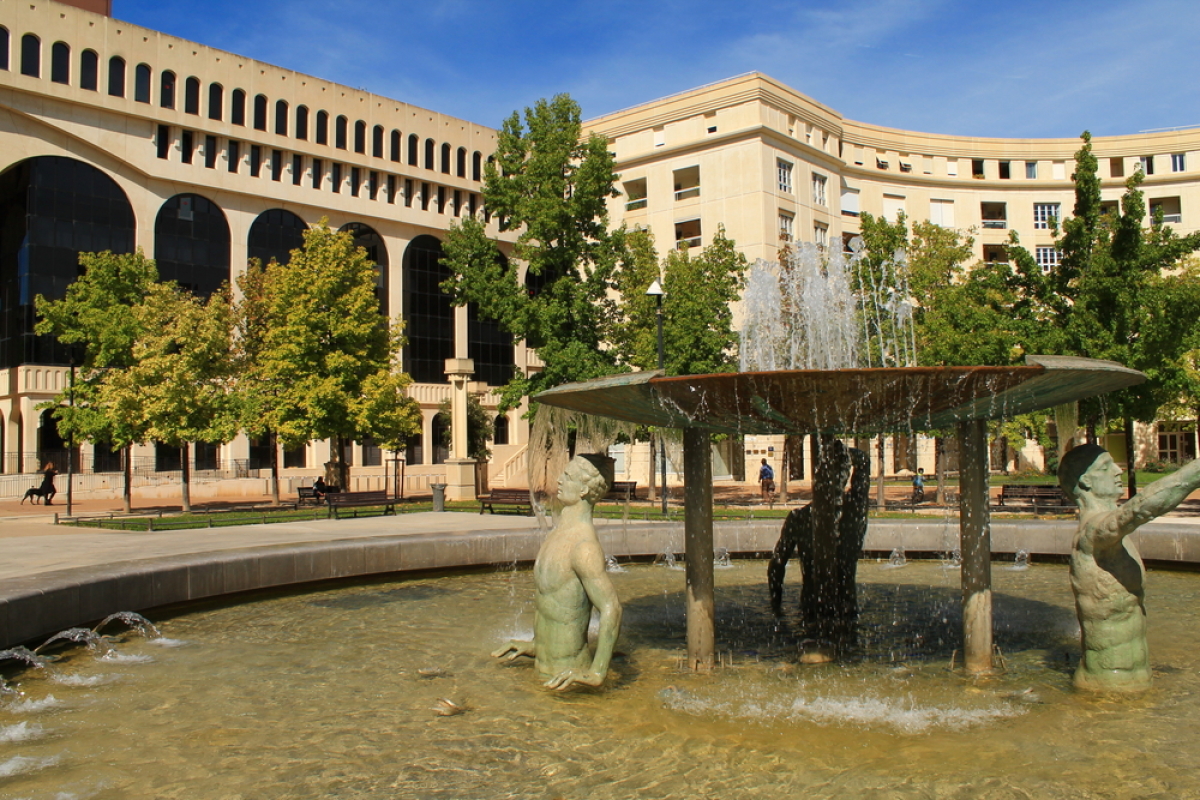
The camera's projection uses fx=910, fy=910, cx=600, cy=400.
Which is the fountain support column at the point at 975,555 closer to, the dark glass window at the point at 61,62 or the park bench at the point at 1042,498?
the park bench at the point at 1042,498

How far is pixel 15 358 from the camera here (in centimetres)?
3975

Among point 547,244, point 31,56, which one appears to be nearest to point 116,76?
point 31,56

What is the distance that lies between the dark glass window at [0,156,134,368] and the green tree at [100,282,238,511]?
1533cm

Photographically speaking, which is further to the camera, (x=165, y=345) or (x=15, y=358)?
(x=15, y=358)

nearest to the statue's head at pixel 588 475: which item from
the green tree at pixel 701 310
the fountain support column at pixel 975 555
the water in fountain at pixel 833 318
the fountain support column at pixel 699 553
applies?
the fountain support column at pixel 699 553

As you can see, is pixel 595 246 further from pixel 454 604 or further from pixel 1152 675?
pixel 1152 675

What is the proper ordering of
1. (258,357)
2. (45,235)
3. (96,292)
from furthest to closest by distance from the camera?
(45,235), (258,357), (96,292)

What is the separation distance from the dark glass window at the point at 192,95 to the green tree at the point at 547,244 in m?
21.0

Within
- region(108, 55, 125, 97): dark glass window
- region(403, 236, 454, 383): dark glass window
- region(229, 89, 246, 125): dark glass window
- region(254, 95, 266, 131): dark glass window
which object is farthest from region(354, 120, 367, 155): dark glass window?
region(108, 55, 125, 97): dark glass window

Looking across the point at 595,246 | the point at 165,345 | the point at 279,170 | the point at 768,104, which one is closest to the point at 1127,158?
the point at 768,104

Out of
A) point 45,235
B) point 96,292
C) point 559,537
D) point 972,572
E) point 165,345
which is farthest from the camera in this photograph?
point 45,235

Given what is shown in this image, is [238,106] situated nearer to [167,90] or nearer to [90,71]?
[167,90]

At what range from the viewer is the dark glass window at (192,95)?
42375 millimetres

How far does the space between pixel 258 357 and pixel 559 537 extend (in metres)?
27.6
